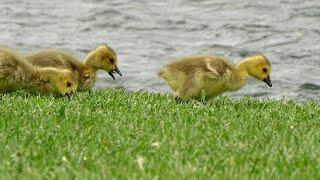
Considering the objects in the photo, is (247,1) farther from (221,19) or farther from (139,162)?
(139,162)

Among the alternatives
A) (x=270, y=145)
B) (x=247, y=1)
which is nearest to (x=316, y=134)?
(x=270, y=145)

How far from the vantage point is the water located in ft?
54.6

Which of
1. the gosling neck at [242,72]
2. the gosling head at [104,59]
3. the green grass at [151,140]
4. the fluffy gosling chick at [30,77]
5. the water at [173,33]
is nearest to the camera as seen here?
the green grass at [151,140]

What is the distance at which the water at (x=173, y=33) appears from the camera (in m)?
16.7

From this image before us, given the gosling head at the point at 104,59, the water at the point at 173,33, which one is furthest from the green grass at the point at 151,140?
the water at the point at 173,33

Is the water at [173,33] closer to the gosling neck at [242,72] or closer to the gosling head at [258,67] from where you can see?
the gosling head at [258,67]

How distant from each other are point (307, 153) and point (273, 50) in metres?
11.9

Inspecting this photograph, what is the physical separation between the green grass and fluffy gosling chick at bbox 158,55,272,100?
2.15 feet

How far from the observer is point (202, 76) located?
10062 millimetres

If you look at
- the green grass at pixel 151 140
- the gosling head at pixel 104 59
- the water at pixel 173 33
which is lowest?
the water at pixel 173 33

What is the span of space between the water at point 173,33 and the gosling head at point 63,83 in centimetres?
520

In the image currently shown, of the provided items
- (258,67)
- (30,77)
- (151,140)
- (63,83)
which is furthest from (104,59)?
(151,140)

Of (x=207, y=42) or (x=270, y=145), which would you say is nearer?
(x=270, y=145)

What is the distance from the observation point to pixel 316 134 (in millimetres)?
7789
